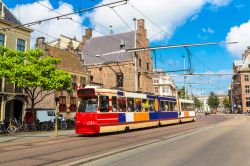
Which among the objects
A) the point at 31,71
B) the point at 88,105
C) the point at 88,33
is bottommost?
the point at 88,105

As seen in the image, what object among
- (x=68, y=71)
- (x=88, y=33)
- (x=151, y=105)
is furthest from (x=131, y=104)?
(x=88, y=33)

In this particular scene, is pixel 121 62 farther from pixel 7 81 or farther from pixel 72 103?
pixel 7 81

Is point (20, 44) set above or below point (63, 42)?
below

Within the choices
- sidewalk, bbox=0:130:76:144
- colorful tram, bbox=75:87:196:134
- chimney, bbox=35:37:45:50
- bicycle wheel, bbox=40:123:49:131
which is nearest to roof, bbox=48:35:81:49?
chimney, bbox=35:37:45:50

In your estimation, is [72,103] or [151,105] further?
[72,103]

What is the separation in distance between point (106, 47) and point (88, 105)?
34.8 meters

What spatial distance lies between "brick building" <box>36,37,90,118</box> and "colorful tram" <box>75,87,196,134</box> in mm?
12525

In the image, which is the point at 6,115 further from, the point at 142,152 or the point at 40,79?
the point at 142,152

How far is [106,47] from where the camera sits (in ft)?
174

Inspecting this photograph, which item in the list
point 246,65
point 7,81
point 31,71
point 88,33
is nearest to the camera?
point 31,71

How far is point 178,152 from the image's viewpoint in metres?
11.0

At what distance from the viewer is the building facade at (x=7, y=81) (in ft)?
95.1

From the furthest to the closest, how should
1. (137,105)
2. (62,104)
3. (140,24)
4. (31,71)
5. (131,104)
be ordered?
1. (140,24)
2. (62,104)
3. (31,71)
4. (137,105)
5. (131,104)

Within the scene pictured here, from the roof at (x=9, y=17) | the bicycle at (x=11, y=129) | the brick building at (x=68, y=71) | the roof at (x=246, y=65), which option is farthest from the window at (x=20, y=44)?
the roof at (x=246, y=65)
